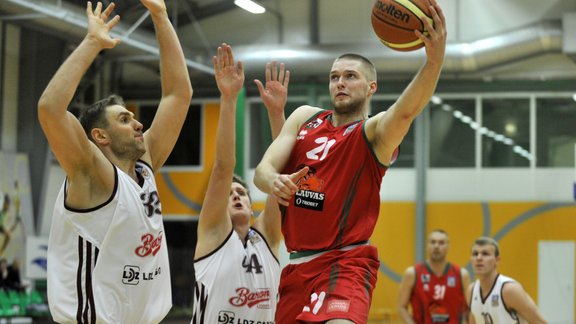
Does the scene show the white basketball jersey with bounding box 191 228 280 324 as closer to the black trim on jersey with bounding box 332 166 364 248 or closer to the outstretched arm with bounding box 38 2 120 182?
the black trim on jersey with bounding box 332 166 364 248

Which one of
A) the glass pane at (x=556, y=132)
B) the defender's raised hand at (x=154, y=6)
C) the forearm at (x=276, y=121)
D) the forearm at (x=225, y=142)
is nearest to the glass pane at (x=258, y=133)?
the glass pane at (x=556, y=132)

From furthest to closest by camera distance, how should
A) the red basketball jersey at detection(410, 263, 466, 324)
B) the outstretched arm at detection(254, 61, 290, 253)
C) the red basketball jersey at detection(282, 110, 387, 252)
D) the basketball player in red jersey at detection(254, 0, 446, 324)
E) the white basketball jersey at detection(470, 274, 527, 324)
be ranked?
the red basketball jersey at detection(410, 263, 466, 324), the white basketball jersey at detection(470, 274, 527, 324), the outstretched arm at detection(254, 61, 290, 253), the red basketball jersey at detection(282, 110, 387, 252), the basketball player in red jersey at detection(254, 0, 446, 324)

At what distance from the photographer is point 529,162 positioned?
16516 mm

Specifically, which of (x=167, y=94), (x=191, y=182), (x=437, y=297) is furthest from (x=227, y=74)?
(x=191, y=182)

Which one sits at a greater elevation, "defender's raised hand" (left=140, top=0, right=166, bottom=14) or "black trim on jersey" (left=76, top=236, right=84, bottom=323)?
"defender's raised hand" (left=140, top=0, right=166, bottom=14)

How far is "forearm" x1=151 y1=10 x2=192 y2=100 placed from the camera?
4.79 meters

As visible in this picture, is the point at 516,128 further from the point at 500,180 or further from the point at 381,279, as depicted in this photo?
the point at 381,279

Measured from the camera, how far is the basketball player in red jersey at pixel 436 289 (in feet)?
35.1

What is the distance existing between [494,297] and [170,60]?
4761 millimetres

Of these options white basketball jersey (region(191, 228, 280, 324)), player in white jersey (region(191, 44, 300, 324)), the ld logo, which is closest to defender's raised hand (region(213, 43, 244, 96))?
player in white jersey (region(191, 44, 300, 324))

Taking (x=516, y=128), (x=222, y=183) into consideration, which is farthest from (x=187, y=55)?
(x=222, y=183)

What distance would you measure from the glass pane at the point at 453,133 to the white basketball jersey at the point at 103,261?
13.2 metres

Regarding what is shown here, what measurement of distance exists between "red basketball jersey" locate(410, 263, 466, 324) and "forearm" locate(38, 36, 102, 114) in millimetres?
7515

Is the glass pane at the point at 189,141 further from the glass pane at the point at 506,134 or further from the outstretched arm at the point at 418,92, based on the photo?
the outstretched arm at the point at 418,92
